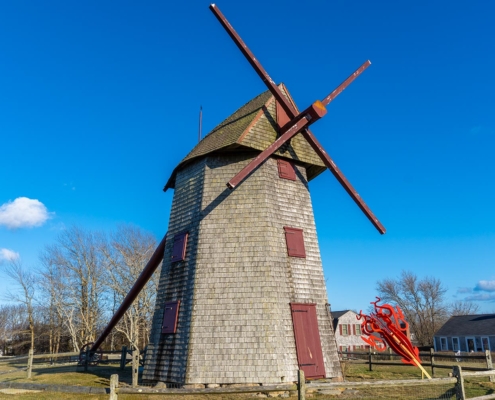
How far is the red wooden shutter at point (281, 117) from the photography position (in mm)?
13484

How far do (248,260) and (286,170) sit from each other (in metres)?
3.56

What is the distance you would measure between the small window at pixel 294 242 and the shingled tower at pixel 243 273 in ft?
0.12

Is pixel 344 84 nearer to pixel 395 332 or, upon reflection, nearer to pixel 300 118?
pixel 300 118

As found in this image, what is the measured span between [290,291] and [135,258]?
73.3 feet

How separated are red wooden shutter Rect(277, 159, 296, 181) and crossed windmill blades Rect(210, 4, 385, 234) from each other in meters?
0.80

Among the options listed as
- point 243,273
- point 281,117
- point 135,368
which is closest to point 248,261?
point 243,273

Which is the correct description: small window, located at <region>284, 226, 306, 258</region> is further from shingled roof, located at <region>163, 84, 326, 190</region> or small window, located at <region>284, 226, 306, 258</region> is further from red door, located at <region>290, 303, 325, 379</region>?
shingled roof, located at <region>163, 84, 326, 190</region>

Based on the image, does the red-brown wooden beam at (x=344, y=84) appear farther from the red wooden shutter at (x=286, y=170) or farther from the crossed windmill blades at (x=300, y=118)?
the red wooden shutter at (x=286, y=170)

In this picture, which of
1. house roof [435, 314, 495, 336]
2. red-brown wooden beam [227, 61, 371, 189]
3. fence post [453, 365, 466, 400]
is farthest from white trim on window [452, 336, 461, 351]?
fence post [453, 365, 466, 400]

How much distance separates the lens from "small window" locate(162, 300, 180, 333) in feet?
36.6

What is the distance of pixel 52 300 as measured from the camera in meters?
33.9

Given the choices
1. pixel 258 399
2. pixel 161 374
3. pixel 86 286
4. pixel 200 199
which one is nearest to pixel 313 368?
pixel 258 399

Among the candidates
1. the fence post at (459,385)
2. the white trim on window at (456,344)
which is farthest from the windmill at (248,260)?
the white trim on window at (456,344)

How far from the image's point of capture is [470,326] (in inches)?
1483
